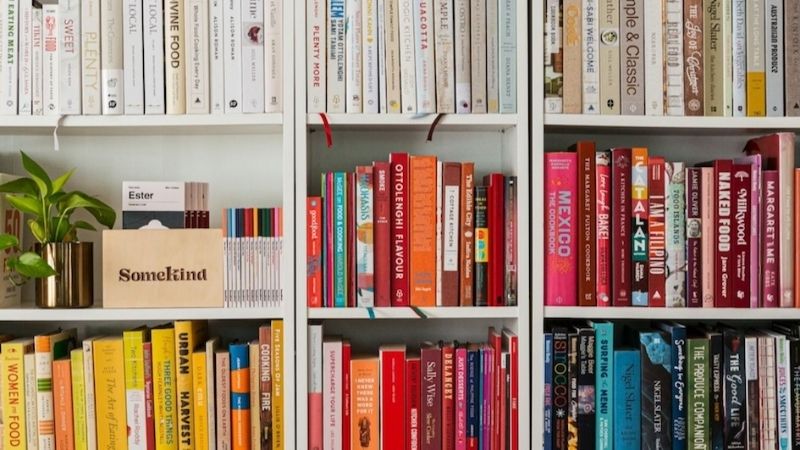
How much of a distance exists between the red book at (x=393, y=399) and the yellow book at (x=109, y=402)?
517 millimetres

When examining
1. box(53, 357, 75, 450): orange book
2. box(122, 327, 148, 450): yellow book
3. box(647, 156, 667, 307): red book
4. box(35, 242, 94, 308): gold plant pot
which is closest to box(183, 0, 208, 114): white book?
box(35, 242, 94, 308): gold plant pot

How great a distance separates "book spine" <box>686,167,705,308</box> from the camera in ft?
4.49

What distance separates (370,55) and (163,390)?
0.78 metres

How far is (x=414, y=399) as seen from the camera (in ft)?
4.57

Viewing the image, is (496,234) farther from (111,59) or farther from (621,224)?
(111,59)

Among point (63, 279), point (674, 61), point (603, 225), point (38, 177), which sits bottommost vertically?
point (63, 279)

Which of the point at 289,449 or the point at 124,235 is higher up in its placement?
the point at 124,235

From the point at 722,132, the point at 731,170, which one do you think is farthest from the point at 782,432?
the point at 722,132

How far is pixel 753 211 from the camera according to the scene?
136 cm

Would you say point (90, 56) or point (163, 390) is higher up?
point (90, 56)

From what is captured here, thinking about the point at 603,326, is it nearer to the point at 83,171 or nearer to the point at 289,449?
the point at 289,449

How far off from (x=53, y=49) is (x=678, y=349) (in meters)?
1.37

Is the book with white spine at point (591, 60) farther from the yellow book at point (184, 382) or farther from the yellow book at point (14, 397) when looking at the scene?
the yellow book at point (14, 397)

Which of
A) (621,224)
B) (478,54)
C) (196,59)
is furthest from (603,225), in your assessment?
(196,59)
